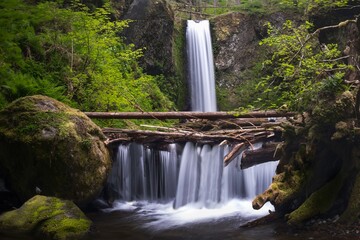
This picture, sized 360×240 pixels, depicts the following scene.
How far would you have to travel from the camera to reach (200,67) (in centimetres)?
1939

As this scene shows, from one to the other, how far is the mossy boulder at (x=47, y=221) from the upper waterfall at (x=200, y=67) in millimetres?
11844

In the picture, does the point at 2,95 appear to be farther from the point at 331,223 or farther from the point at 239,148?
the point at 331,223

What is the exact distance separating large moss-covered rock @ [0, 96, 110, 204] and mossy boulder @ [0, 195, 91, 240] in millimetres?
704

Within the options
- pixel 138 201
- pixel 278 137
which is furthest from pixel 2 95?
pixel 278 137

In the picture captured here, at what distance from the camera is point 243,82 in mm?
20016

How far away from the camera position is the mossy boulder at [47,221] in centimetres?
677

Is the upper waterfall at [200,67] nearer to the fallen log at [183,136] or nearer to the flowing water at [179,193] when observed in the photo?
the flowing water at [179,193]

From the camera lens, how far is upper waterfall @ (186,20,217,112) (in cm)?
1880

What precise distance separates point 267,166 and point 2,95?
266 inches

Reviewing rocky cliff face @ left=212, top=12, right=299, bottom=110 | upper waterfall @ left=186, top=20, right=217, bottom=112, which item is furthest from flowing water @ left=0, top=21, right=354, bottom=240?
rocky cliff face @ left=212, top=12, right=299, bottom=110

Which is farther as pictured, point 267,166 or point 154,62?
point 154,62

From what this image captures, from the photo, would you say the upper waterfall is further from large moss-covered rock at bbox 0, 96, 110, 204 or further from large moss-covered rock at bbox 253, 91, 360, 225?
large moss-covered rock at bbox 253, 91, 360, 225

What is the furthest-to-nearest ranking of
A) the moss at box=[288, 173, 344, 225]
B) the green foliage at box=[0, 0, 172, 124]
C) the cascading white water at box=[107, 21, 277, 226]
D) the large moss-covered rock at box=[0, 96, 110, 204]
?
the green foliage at box=[0, 0, 172, 124] < the cascading white water at box=[107, 21, 277, 226] < the large moss-covered rock at box=[0, 96, 110, 204] < the moss at box=[288, 173, 344, 225]

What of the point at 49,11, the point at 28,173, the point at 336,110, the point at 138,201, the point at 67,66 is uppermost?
the point at 49,11
